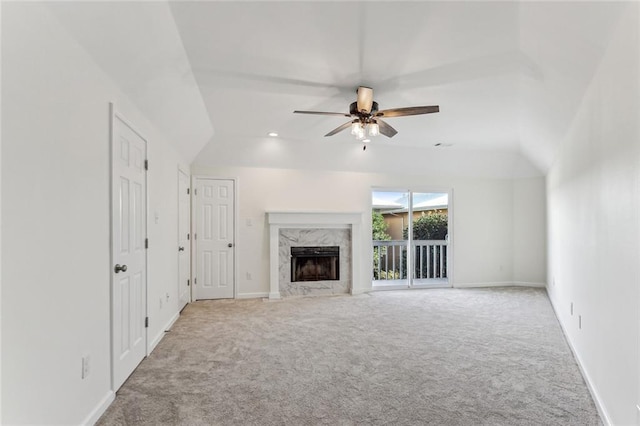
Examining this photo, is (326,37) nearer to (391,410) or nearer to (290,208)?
(391,410)

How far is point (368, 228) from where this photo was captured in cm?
625

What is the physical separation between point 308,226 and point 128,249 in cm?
345

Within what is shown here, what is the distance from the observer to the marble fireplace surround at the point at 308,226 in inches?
226

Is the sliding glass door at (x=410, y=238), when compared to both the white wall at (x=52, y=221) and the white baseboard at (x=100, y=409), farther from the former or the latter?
the white wall at (x=52, y=221)

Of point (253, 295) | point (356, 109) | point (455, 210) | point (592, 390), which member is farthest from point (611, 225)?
point (253, 295)

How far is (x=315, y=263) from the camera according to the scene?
19.8 feet

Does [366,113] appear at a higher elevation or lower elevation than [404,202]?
higher

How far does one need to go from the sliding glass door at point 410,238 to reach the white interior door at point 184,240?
333 cm

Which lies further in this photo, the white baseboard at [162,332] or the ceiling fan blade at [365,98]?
the white baseboard at [162,332]

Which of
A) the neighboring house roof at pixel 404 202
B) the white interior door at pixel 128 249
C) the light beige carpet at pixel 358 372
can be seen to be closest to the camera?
the light beige carpet at pixel 358 372

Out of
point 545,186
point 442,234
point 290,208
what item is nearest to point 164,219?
point 290,208

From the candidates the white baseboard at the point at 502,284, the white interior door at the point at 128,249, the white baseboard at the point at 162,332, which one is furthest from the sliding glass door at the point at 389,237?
the white interior door at the point at 128,249

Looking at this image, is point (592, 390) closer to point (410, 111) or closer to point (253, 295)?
point (410, 111)

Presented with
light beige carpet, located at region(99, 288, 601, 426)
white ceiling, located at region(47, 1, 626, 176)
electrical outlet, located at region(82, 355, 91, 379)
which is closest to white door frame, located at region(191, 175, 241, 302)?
light beige carpet, located at region(99, 288, 601, 426)
